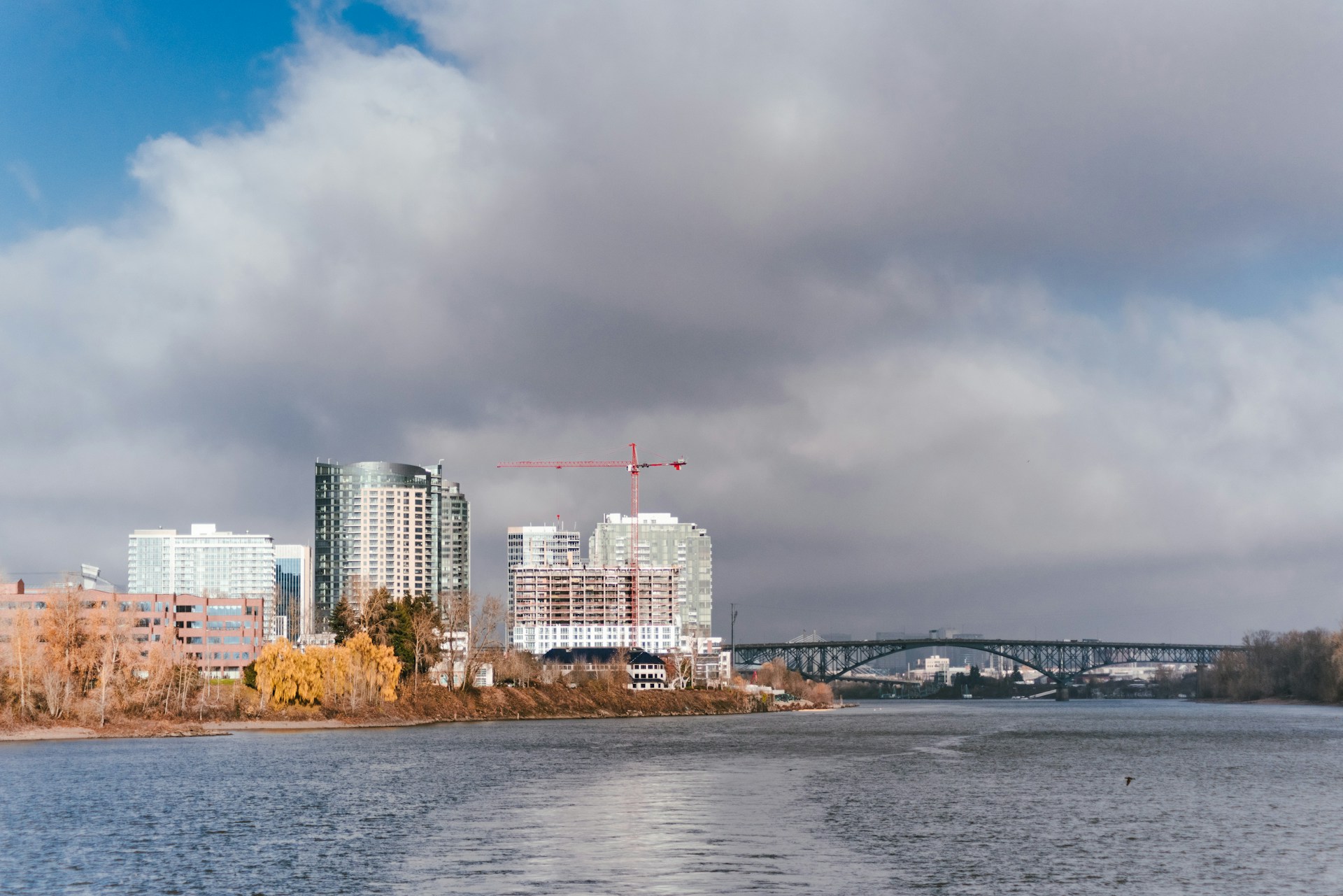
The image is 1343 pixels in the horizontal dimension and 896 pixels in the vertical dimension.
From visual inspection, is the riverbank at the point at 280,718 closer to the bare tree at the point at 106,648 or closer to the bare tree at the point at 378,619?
the bare tree at the point at 106,648

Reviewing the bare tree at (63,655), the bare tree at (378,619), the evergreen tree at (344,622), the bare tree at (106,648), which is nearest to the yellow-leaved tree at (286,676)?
the bare tree at (106,648)

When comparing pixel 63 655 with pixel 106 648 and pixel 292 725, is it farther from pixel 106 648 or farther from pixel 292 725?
pixel 292 725

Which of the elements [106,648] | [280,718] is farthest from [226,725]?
[106,648]

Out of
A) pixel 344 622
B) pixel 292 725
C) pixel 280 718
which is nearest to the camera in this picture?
pixel 292 725

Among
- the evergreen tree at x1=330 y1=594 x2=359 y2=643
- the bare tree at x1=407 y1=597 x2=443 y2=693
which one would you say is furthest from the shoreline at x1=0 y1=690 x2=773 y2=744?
the evergreen tree at x1=330 y1=594 x2=359 y2=643

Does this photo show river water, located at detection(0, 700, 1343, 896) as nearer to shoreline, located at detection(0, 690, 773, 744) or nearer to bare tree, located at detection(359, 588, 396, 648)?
shoreline, located at detection(0, 690, 773, 744)

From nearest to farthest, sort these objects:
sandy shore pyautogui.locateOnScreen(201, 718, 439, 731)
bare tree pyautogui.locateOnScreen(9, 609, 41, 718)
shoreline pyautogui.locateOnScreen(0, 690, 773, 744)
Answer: bare tree pyautogui.locateOnScreen(9, 609, 41, 718) → shoreline pyautogui.locateOnScreen(0, 690, 773, 744) → sandy shore pyautogui.locateOnScreen(201, 718, 439, 731)

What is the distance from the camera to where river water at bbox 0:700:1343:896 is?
1689 inches

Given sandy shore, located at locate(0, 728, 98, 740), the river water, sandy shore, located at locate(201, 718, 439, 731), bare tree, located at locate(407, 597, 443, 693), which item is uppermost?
bare tree, located at locate(407, 597, 443, 693)

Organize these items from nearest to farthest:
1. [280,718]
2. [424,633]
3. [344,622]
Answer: [280,718] < [344,622] < [424,633]

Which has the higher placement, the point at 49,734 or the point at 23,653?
the point at 23,653

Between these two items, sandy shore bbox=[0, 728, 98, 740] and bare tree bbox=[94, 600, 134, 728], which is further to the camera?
bare tree bbox=[94, 600, 134, 728]

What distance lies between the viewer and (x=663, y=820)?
57938mm

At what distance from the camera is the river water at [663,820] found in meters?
42.9
